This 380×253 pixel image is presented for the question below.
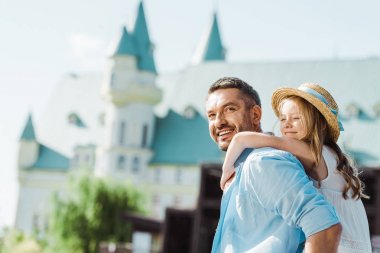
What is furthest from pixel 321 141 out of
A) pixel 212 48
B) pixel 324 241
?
pixel 212 48

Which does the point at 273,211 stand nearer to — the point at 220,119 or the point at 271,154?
the point at 271,154

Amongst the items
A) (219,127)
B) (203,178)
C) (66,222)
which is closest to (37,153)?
(66,222)

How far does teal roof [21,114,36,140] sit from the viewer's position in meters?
56.8

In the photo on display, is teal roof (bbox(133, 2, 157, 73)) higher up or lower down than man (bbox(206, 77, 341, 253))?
higher up

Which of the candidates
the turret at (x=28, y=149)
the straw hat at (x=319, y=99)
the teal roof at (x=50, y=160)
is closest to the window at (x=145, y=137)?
the teal roof at (x=50, y=160)

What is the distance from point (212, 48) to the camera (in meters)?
58.7

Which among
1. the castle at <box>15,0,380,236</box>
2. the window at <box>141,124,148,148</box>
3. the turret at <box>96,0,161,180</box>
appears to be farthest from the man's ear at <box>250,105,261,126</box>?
the window at <box>141,124,148,148</box>

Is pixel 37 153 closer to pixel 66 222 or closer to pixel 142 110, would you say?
pixel 142 110

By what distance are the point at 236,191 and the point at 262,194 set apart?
14 cm

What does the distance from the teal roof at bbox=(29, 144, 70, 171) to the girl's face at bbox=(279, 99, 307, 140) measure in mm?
52596

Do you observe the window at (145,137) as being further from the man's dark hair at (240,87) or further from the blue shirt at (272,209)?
the blue shirt at (272,209)

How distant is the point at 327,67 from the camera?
161ft

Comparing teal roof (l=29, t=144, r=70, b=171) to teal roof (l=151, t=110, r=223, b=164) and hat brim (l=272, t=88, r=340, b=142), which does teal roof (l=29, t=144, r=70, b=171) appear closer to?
teal roof (l=151, t=110, r=223, b=164)

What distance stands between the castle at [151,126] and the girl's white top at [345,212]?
144 feet
